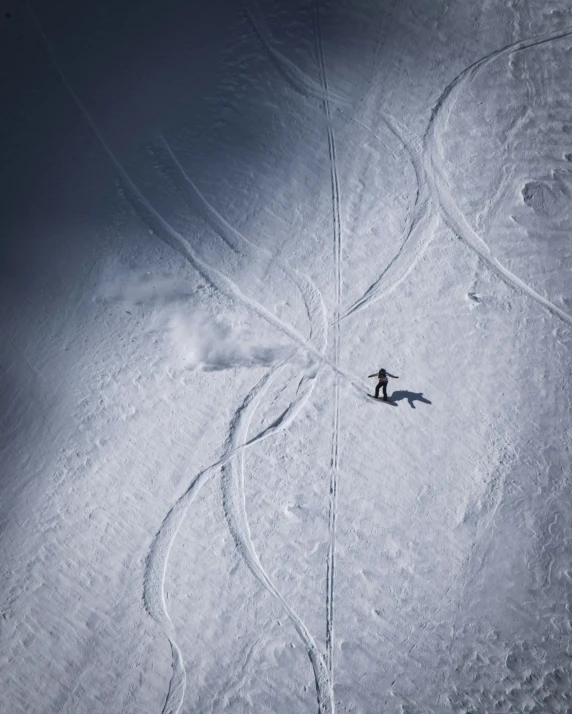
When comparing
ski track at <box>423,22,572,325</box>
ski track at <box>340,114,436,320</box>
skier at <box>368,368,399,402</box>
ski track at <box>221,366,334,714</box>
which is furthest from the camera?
ski track at <box>340,114,436,320</box>

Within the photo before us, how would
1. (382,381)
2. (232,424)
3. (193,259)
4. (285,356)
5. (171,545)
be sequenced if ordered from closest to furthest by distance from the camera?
1. (171,545)
2. (382,381)
3. (232,424)
4. (285,356)
5. (193,259)

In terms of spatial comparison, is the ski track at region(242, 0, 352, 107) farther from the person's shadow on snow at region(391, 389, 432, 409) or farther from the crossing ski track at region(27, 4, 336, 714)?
the person's shadow on snow at region(391, 389, 432, 409)

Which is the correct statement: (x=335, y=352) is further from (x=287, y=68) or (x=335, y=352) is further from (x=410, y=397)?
(x=287, y=68)

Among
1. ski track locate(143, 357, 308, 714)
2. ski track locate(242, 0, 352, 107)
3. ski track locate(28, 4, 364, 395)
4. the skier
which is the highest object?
ski track locate(242, 0, 352, 107)

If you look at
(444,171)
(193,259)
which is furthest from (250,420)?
(444,171)

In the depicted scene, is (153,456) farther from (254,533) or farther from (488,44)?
(488,44)

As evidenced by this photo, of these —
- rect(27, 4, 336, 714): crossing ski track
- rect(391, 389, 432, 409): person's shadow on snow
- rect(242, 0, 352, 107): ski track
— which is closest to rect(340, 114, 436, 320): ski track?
rect(27, 4, 336, 714): crossing ski track

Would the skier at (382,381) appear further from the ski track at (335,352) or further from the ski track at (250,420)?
the ski track at (250,420)
